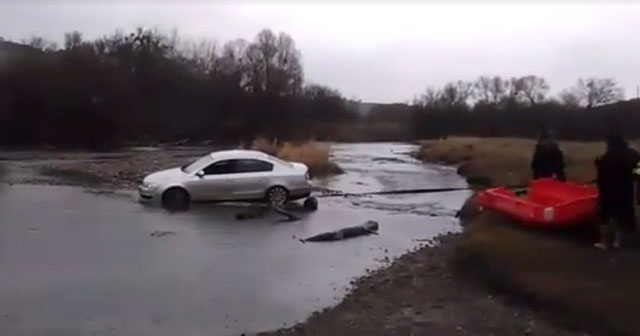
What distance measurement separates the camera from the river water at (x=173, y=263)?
9.10 meters

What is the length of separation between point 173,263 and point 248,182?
851cm

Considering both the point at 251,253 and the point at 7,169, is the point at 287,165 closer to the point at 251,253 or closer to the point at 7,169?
the point at 251,253

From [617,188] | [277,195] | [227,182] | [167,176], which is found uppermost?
[617,188]

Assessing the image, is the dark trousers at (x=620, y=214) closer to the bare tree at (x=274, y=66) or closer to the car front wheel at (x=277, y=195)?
the car front wheel at (x=277, y=195)

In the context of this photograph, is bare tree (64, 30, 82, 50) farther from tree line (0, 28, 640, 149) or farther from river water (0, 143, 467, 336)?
river water (0, 143, 467, 336)

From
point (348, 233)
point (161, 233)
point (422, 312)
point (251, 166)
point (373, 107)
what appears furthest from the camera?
point (373, 107)

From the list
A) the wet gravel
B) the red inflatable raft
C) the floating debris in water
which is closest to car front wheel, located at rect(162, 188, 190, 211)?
the floating debris in water

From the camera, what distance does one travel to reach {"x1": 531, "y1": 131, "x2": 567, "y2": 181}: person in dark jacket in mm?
16625

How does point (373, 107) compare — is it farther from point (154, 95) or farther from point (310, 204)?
point (310, 204)

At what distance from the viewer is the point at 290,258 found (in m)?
13.4

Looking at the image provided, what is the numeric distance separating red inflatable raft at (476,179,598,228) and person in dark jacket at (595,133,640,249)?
123cm

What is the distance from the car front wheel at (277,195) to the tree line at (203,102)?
39.1 feet

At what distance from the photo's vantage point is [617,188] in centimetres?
1080

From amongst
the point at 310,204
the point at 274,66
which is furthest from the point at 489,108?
the point at 310,204
